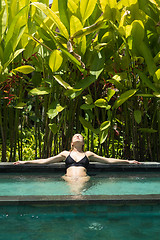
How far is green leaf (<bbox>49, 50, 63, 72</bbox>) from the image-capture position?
4.14 m

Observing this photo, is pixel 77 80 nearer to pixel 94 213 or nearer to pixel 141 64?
pixel 141 64

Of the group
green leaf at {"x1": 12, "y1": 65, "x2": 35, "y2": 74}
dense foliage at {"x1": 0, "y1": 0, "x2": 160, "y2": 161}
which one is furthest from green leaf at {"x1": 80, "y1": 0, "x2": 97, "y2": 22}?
green leaf at {"x1": 12, "y1": 65, "x2": 35, "y2": 74}

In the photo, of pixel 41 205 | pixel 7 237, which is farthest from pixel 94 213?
pixel 7 237

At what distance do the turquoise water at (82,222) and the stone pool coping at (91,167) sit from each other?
1669 mm

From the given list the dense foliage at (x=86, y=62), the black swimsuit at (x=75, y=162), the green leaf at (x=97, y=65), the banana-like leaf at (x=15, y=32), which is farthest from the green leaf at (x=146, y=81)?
the banana-like leaf at (x=15, y=32)

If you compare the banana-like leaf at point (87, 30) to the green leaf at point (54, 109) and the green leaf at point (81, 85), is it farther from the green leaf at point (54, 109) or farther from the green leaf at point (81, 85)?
the green leaf at point (54, 109)

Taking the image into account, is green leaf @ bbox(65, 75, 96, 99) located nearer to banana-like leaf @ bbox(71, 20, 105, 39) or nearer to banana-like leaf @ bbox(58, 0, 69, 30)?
banana-like leaf @ bbox(71, 20, 105, 39)

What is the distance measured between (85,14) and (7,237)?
8.60 ft

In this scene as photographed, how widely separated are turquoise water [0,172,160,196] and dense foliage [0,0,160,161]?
451 millimetres

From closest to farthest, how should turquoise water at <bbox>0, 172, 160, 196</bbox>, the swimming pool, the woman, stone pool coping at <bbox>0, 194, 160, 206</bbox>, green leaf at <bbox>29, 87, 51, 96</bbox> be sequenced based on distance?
the swimming pool → stone pool coping at <bbox>0, 194, 160, 206</bbox> → turquoise water at <bbox>0, 172, 160, 196</bbox> → the woman → green leaf at <bbox>29, 87, 51, 96</bbox>

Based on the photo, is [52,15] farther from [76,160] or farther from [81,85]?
[76,160]

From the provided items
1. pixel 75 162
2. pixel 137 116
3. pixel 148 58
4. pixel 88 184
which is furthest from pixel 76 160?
pixel 148 58

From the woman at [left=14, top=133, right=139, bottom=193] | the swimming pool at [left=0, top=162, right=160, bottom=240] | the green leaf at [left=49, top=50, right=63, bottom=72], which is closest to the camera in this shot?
the swimming pool at [left=0, top=162, right=160, bottom=240]

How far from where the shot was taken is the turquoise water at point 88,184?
342 centimetres
